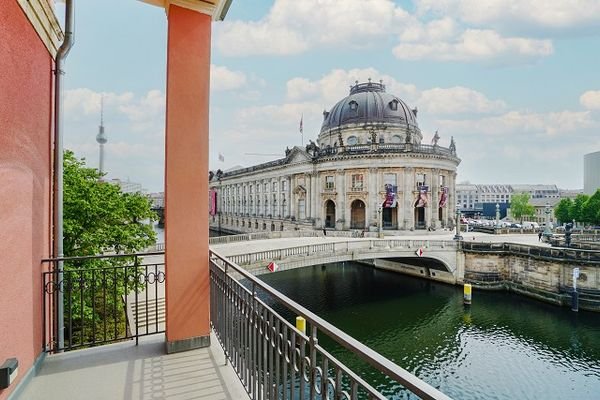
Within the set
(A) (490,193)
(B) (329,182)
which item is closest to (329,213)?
(B) (329,182)

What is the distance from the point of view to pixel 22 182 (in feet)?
12.2

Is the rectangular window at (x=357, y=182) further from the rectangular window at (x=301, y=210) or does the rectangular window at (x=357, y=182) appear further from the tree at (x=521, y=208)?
the tree at (x=521, y=208)

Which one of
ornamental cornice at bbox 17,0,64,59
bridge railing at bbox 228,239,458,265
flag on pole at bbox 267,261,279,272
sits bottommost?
flag on pole at bbox 267,261,279,272

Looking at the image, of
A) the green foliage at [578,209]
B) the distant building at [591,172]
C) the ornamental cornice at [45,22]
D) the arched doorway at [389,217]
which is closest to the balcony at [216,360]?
the ornamental cornice at [45,22]

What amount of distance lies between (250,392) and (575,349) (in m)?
17.1

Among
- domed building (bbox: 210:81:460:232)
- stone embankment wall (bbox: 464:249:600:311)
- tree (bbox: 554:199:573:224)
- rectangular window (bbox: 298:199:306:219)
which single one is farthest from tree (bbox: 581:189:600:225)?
rectangular window (bbox: 298:199:306:219)

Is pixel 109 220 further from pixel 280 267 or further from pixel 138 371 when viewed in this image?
pixel 138 371

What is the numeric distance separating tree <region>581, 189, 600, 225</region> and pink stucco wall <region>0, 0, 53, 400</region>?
215 ft

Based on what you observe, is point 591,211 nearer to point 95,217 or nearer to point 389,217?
point 389,217

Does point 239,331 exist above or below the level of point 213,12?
below

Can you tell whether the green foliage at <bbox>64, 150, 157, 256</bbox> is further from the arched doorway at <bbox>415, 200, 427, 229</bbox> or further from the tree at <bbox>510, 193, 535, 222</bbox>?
the tree at <bbox>510, 193, 535, 222</bbox>

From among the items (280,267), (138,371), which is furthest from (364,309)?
(138,371)

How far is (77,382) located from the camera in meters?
3.77

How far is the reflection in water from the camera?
39.1 ft
